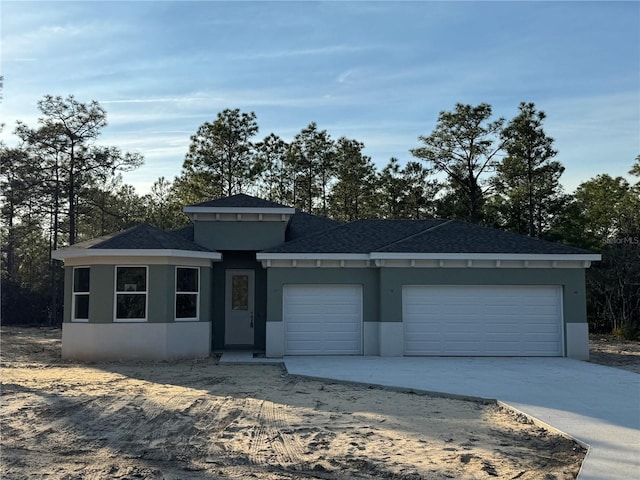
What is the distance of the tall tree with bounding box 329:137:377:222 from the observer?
111ft

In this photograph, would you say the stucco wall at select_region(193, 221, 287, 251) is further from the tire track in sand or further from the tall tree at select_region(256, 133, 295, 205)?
the tall tree at select_region(256, 133, 295, 205)

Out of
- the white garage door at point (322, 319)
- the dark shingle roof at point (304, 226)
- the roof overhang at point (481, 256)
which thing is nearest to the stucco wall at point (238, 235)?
the dark shingle roof at point (304, 226)

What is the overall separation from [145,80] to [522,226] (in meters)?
22.0

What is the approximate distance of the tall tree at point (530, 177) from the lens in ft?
93.4

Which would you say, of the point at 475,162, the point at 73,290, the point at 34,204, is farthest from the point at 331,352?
the point at 34,204

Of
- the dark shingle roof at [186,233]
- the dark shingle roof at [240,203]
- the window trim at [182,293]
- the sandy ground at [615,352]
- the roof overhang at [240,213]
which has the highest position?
the dark shingle roof at [240,203]

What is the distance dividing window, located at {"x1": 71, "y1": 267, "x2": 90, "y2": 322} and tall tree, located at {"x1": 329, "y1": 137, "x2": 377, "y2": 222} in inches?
841

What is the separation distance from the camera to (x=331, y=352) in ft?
49.8

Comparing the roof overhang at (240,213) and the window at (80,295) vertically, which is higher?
the roof overhang at (240,213)

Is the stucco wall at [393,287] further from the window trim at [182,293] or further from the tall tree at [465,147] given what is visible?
the tall tree at [465,147]

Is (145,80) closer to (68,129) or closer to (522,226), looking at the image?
(68,129)

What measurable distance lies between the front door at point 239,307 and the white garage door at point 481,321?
4670 millimetres

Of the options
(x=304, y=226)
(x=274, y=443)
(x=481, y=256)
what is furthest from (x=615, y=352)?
(x=274, y=443)

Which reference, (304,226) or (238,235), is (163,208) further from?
(238,235)
